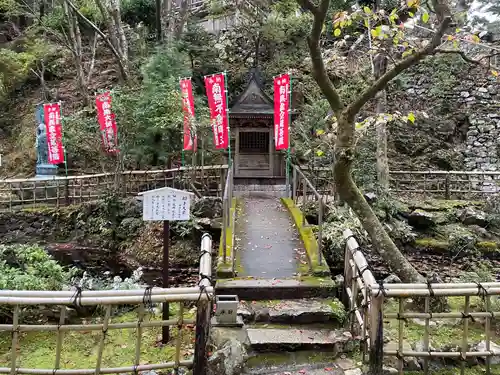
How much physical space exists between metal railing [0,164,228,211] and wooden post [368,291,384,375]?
8.71m

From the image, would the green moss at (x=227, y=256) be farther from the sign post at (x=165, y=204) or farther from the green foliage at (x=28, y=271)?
the green foliage at (x=28, y=271)

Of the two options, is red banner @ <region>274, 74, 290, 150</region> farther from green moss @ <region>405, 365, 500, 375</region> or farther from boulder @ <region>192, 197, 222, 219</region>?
green moss @ <region>405, 365, 500, 375</region>

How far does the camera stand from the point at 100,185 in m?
13.7

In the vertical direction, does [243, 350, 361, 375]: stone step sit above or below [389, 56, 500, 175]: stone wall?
below

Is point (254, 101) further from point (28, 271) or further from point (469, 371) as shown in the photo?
point (469, 371)

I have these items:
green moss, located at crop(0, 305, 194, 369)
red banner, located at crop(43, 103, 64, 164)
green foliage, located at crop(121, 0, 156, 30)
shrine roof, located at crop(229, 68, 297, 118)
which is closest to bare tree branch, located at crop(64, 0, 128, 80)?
red banner, located at crop(43, 103, 64, 164)

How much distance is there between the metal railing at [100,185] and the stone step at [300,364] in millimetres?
8026

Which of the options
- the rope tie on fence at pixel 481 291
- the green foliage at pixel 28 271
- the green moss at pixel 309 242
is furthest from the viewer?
the green moss at pixel 309 242

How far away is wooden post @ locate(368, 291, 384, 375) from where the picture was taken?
403 centimetres

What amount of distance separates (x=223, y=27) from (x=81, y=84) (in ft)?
26.9

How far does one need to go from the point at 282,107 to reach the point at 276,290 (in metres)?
7.54

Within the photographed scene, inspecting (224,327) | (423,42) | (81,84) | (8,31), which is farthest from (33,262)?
(8,31)

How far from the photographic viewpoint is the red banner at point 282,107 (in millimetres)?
12141

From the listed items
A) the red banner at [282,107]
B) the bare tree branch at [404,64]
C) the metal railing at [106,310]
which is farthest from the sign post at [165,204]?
the red banner at [282,107]
